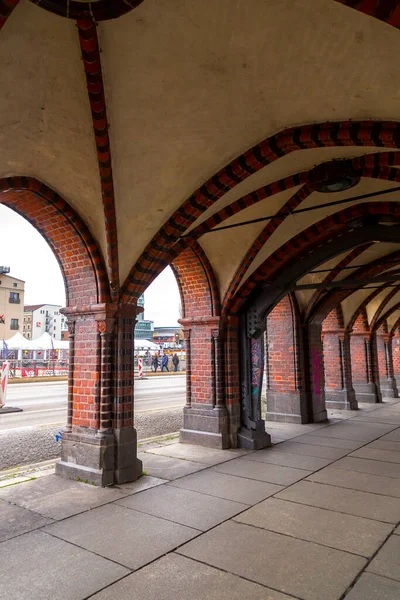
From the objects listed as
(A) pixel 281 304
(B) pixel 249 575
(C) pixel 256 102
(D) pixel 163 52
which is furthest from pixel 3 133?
(A) pixel 281 304

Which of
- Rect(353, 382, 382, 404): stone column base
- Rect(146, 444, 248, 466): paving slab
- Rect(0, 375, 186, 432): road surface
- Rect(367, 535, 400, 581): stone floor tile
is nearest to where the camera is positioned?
Rect(367, 535, 400, 581): stone floor tile

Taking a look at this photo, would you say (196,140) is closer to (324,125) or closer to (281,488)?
(324,125)

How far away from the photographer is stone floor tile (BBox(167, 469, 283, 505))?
5070 millimetres

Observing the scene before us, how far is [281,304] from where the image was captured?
35.1ft

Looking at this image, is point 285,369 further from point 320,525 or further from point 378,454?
point 320,525

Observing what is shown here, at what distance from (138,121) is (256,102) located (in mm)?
1323

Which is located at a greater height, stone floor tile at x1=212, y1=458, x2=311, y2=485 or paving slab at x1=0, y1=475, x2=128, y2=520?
paving slab at x1=0, y1=475, x2=128, y2=520

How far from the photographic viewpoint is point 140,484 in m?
5.57

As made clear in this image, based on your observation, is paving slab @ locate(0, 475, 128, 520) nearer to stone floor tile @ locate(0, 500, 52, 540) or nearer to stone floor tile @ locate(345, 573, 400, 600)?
stone floor tile @ locate(0, 500, 52, 540)

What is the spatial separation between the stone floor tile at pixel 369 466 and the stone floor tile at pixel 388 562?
2.43 meters

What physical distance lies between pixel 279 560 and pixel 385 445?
17.6 feet

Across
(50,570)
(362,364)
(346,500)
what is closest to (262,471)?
(346,500)

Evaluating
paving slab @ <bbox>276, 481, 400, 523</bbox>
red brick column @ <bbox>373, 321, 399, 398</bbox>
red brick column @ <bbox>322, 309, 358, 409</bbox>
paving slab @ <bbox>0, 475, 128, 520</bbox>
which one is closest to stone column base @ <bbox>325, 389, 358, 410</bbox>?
red brick column @ <bbox>322, 309, 358, 409</bbox>

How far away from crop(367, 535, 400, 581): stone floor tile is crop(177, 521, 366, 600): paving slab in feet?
0.34
